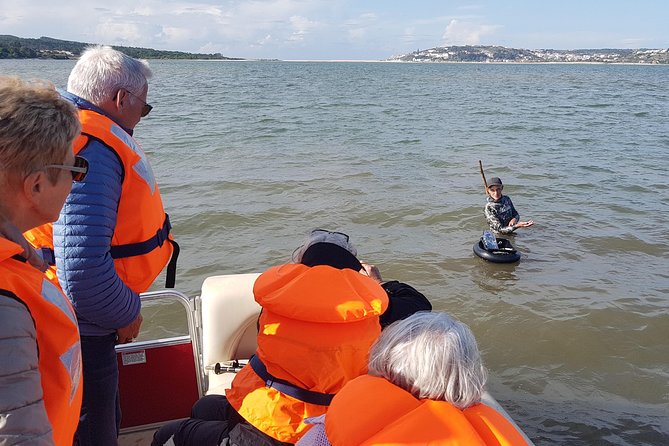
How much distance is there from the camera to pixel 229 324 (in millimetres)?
3383

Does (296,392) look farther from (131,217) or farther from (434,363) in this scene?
(131,217)

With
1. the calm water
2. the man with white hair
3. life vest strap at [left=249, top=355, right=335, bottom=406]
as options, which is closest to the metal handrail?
the man with white hair

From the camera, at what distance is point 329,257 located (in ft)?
7.95

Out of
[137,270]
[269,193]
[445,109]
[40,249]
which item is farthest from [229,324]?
[445,109]

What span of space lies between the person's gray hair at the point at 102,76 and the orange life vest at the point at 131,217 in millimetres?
135

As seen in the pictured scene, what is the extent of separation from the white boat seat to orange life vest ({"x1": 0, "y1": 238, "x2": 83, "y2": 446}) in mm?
1830

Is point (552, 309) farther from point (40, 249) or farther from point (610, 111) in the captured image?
point (610, 111)

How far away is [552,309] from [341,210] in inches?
176

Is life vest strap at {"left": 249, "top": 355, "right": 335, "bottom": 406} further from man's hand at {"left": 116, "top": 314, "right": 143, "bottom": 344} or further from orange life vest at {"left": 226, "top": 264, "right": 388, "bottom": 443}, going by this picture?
man's hand at {"left": 116, "top": 314, "right": 143, "bottom": 344}

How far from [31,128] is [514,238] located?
25.9ft

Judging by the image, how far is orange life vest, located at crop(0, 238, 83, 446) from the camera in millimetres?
1296

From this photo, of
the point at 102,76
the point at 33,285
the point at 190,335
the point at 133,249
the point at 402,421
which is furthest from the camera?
the point at 190,335

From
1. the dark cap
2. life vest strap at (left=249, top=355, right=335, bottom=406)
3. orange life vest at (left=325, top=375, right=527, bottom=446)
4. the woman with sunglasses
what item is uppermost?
the woman with sunglasses

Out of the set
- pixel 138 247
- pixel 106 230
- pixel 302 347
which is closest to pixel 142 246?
pixel 138 247
